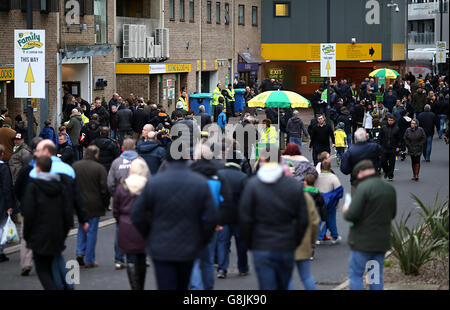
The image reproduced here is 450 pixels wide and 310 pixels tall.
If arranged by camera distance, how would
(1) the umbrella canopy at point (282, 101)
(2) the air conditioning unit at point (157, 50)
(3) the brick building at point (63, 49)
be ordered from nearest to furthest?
(1) the umbrella canopy at point (282, 101) → (3) the brick building at point (63, 49) → (2) the air conditioning unit at point (157, 50)

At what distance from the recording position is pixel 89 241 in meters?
12.9

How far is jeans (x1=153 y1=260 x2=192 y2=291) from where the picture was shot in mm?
8305

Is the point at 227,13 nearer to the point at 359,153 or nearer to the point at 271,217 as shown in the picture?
the point at 359,153

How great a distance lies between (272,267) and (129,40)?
109 feet

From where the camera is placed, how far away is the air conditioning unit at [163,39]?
43.6 metres

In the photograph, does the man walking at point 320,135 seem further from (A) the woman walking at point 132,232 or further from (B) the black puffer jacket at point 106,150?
(A) the woman walking at point 132,232

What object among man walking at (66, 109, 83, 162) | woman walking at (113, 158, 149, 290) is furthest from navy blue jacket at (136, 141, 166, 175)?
man walking at (66, 109, 83, 162)

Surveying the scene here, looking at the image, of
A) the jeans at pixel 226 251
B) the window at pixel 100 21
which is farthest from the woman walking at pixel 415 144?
the window at pixel 100 21

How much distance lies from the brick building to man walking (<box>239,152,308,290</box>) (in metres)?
22.7

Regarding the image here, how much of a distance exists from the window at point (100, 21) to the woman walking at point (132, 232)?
2647 centimetres

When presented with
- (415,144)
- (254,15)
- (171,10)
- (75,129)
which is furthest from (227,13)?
(415,144)

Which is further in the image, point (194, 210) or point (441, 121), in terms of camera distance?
point (441, 121)

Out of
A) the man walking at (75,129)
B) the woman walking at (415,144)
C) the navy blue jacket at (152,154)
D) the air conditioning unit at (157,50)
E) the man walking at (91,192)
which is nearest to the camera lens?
the man walking at (91,192)
